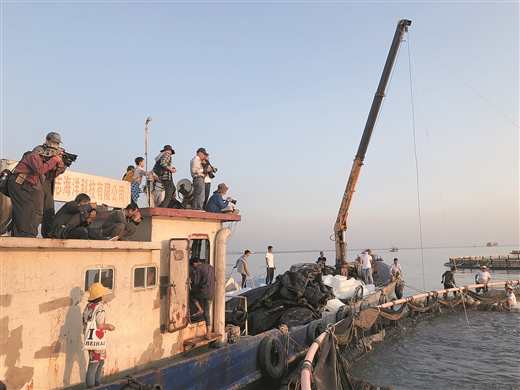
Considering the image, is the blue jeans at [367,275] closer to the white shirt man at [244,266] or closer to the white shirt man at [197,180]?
the white shirt man at [244,266]

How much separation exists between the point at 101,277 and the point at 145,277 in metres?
0.77

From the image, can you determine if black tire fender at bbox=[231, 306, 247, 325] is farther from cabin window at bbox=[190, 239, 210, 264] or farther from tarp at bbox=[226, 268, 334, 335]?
cabin window at bbox=[190, 239, 210, 264]

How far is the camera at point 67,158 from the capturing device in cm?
536

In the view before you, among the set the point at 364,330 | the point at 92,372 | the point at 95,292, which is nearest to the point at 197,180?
the point at 95,292

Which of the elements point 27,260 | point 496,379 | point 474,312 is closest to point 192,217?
point 27,260

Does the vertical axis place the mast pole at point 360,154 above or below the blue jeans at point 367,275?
above

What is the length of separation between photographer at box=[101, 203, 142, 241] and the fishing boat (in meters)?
0.25

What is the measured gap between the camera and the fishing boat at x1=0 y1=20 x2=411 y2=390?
4410mm

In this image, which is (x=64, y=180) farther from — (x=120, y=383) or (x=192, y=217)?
(x=120, y=383)

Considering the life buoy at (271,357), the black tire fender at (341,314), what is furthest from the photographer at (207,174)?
the black tire fender at (341,314)

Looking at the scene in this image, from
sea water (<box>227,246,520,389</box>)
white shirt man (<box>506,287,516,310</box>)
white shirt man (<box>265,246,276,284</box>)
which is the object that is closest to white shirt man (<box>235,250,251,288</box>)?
white shirt man (<box>265,246,276,284</box>)

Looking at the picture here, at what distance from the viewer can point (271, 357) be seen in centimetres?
822

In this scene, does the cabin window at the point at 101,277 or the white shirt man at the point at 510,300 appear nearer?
the cabin window at the point at 101,277

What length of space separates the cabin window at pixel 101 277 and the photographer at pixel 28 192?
88 centimetres
